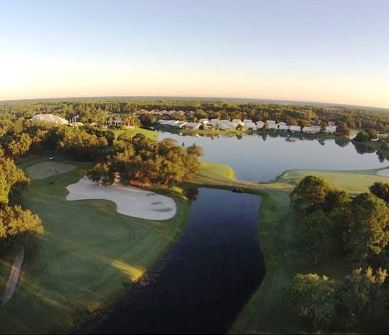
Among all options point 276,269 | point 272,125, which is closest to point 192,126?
point 272,125

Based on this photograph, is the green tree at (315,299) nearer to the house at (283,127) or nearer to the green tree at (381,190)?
the green tree at (381,190)

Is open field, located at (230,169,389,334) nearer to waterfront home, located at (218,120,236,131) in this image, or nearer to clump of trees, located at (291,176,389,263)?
clump of trees, located at (291,176,389,263)

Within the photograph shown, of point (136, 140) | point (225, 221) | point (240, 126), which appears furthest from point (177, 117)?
point (225, 221)

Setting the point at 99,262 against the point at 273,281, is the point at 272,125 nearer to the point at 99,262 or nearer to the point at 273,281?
the point at 273,281

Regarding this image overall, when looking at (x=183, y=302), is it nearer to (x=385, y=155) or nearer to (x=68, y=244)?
(x=68, y=244)

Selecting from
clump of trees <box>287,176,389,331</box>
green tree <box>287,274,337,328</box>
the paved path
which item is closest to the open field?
green tree <box>287,274,337,328</box>

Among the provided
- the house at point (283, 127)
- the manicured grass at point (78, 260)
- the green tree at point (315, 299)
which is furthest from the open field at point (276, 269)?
the house at point (283, 127)
